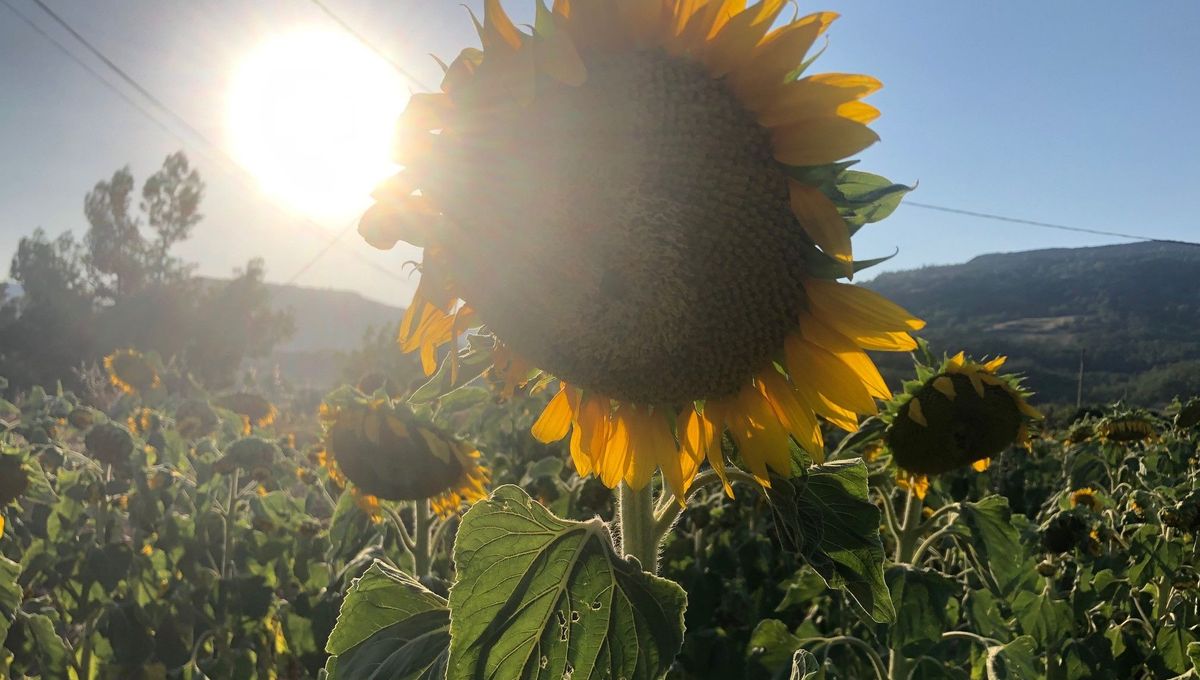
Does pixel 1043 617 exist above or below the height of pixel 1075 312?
below

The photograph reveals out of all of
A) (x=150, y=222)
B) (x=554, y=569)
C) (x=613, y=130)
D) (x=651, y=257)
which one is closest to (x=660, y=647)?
(x=554, y=569)

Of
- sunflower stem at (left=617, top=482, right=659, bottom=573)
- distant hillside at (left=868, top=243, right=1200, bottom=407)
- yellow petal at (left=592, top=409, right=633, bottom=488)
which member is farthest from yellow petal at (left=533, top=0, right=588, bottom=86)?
distant hillside at (left=868, top=243, right=1200, bottom=407)

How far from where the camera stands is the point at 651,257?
1127 mm

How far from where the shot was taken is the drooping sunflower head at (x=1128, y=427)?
554 cm

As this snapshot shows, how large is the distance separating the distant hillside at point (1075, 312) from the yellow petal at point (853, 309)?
24.5 metres

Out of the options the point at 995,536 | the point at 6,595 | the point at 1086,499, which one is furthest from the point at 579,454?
the point at 1086,499

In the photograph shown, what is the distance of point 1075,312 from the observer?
87875 mm

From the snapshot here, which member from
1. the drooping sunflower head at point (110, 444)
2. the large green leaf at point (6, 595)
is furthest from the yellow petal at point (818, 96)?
the drooping sunflower head at point (110, 444)

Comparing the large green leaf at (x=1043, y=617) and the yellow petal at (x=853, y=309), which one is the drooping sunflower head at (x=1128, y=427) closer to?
the large green leaf at (x=1043, y=617)

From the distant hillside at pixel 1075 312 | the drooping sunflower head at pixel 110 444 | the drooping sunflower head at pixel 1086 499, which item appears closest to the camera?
the drooping sunflower head at pixel 1086 499

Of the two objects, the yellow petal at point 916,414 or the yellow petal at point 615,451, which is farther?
the yellow petal at point 916,414

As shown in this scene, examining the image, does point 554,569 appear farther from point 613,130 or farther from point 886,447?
point 886,447

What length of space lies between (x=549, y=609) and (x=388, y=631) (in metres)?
0.37

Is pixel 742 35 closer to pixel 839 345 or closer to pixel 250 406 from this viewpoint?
pixel 839 345
